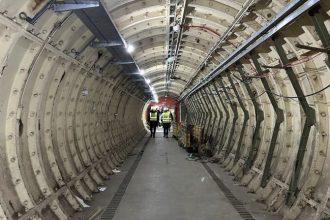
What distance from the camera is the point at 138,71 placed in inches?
452

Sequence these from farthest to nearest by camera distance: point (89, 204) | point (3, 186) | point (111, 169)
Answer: point (111, 169) → point (89, 204) → point (3, 186)

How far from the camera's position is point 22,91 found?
5.05 m

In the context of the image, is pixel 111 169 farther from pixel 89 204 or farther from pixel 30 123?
pixel 30 123

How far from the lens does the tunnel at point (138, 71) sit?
4.85 meters

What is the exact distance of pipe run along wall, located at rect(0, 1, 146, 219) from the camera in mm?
4695

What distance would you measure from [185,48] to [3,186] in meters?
7.72

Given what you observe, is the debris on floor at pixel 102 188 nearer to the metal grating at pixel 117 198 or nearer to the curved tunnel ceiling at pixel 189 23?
the metal grating at pixel 117 198

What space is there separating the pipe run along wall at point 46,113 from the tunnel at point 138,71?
20mm

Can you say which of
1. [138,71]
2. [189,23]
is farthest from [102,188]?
[189,23]

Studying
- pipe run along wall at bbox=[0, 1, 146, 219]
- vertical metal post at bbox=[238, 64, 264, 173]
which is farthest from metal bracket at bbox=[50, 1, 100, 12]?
vertical metal post at bbox=[238, 64, 264, 173]

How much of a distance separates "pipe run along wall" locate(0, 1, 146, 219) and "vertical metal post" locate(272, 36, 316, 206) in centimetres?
306

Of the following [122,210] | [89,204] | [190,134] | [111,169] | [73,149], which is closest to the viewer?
[122,210]

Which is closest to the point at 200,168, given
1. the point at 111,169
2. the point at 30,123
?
the point at 111,169

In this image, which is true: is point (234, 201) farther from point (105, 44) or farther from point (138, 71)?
point (138, 71)
